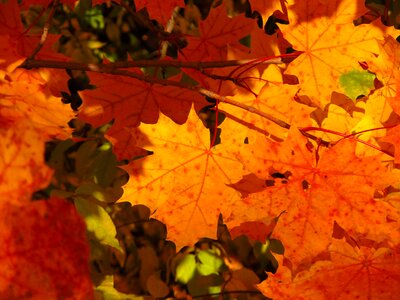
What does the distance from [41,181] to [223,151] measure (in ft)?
1.49

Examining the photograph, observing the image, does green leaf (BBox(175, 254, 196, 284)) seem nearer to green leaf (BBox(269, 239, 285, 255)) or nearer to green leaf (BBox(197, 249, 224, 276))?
green leaf (BBox(197, 249, 224, 276))

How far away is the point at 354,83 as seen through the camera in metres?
1.35

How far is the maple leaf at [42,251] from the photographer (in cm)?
81

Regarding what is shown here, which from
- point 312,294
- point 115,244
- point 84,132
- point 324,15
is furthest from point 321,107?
point 84,132

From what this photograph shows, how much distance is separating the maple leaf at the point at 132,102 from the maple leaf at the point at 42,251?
1.89ft

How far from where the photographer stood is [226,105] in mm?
1286

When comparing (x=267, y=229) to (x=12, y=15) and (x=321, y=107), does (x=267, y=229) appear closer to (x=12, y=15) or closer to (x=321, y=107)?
(x=321, y=107)

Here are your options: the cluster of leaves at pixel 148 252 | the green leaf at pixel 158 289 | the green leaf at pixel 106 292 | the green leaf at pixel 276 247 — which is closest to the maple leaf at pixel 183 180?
the green leaf at pixel 106 292

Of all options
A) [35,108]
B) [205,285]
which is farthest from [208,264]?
[35,108]

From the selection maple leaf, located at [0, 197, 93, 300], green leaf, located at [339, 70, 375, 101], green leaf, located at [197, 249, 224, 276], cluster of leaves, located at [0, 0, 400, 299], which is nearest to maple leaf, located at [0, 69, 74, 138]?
cluster of leaves, located at [0, 0, 400, 299]

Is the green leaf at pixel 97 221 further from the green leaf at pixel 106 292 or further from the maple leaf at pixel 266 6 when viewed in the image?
the maple leaf at pixel 266 6

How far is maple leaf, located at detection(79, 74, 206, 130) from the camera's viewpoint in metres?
1.41

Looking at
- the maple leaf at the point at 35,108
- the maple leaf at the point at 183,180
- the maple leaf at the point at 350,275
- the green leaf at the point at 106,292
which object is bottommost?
the green leaf at the point at 106,292

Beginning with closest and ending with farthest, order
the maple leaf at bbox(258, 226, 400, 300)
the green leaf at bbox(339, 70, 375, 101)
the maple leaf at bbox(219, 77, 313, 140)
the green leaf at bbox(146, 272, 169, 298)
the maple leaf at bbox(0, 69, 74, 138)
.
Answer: the maple leaf at bbox(0, 69, 74, 138)
the maple leaf at bbox(258, 226, 400, 300)
the maple leaf at bbox(219, 77, 313, 140)
the green leaf at bbox(339, 70, 375, 101)
the green leaf at bbox(146, 272, 169, 298)
